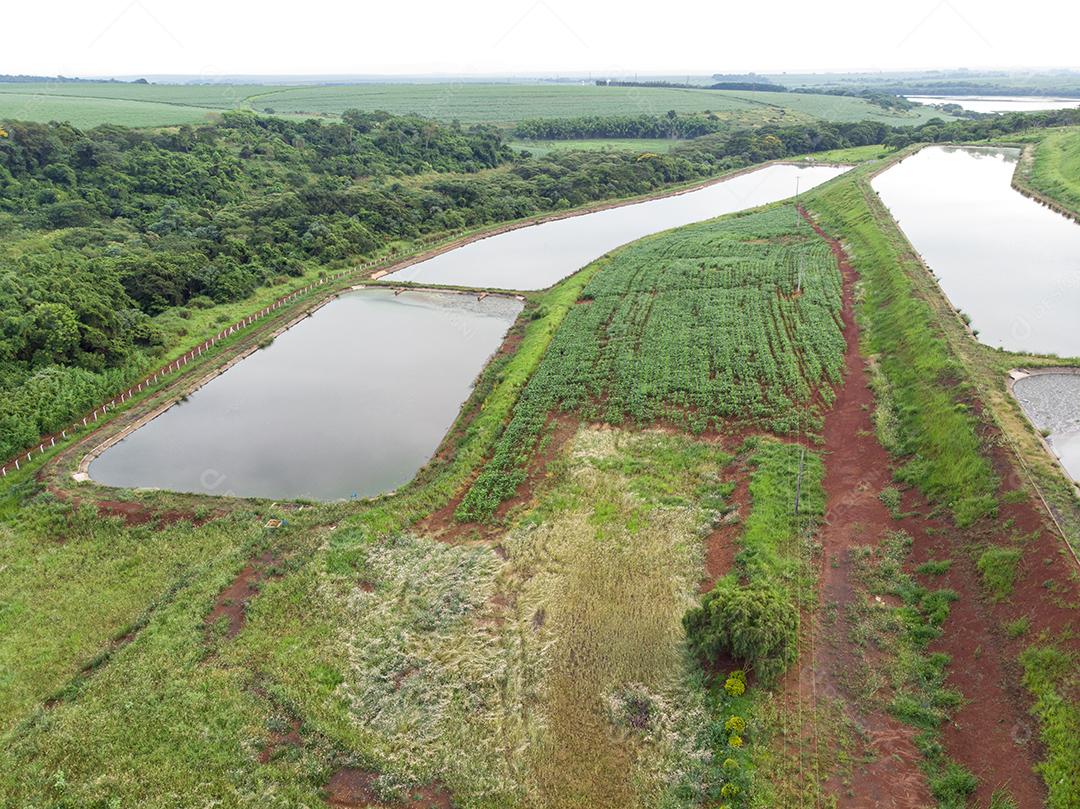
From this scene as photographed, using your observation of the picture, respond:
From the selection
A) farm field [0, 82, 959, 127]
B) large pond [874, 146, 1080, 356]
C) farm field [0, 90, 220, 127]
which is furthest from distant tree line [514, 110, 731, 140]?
farm field [0, 90, 220, 127]

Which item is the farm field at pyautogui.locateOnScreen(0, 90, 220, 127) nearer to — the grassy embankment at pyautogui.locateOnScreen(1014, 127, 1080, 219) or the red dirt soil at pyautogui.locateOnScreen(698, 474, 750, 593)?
the red dirt soil at pyautogui.locateOnScreen(698, 474, 750, 593)

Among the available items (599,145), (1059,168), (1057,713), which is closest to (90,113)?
(599,145)

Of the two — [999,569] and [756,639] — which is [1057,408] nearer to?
[999,569]

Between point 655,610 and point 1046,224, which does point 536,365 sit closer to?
point 655,610

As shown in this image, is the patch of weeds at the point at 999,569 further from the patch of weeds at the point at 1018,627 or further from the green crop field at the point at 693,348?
the green crop field at the point at 693,348

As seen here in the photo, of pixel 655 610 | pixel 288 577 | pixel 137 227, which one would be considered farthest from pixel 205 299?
pixel 655 610

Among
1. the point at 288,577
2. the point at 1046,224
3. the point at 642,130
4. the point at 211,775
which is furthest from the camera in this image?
the point at 642,130

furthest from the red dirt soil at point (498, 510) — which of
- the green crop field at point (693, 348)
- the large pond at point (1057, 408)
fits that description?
the large pond at point (1057, 408)

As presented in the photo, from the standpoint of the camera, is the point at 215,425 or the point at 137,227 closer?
the point at 215,425
